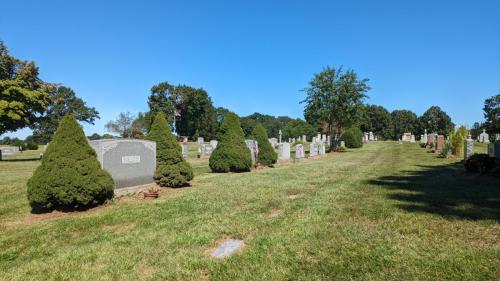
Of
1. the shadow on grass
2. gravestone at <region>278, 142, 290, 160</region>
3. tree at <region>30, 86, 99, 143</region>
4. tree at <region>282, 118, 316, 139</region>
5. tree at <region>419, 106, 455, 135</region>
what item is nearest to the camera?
the shadow on grass

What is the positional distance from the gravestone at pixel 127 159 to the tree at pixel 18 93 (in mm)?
20861

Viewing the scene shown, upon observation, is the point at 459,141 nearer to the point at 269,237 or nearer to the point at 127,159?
the point at 127,159

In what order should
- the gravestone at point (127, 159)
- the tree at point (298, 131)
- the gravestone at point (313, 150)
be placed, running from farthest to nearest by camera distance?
the tree at point (298, 131) < the gravestone at point (313, 150) < the gravestone at point (127, 159)

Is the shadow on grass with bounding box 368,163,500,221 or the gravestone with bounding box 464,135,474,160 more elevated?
the gravestone with bounding box 464,135,474,160

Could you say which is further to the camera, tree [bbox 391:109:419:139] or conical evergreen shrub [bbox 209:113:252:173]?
tree [bbox 391:109:419:139]

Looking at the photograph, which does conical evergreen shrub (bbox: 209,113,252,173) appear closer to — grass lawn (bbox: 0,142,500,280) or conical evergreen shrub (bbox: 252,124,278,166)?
conical evergreen shrub (bbox: 252,124,278,166)

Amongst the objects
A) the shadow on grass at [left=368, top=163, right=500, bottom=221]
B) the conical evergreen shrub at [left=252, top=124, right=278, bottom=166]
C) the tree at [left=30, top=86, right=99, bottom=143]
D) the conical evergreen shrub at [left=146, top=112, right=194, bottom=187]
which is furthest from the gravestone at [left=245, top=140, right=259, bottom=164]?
the tree at [left=30, top=86, right=99, bottom=143]

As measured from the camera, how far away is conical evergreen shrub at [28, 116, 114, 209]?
8281 mm

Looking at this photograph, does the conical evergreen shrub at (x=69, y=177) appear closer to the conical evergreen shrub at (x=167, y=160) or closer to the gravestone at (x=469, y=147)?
the conical evergreen shrub at (x=167, y=160)

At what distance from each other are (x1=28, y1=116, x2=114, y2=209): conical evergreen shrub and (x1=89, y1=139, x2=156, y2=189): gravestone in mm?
1018

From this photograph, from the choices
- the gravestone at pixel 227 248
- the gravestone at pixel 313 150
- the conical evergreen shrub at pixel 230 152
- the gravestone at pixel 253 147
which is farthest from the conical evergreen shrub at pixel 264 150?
the gravestone at pixel 227 248

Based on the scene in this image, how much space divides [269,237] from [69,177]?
5.17 metres

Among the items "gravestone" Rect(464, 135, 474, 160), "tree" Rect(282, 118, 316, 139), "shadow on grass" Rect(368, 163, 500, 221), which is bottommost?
"shadow on grass" Rect(368, 163, 500, 221)

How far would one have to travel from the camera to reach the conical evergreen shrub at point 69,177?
27.2ft
